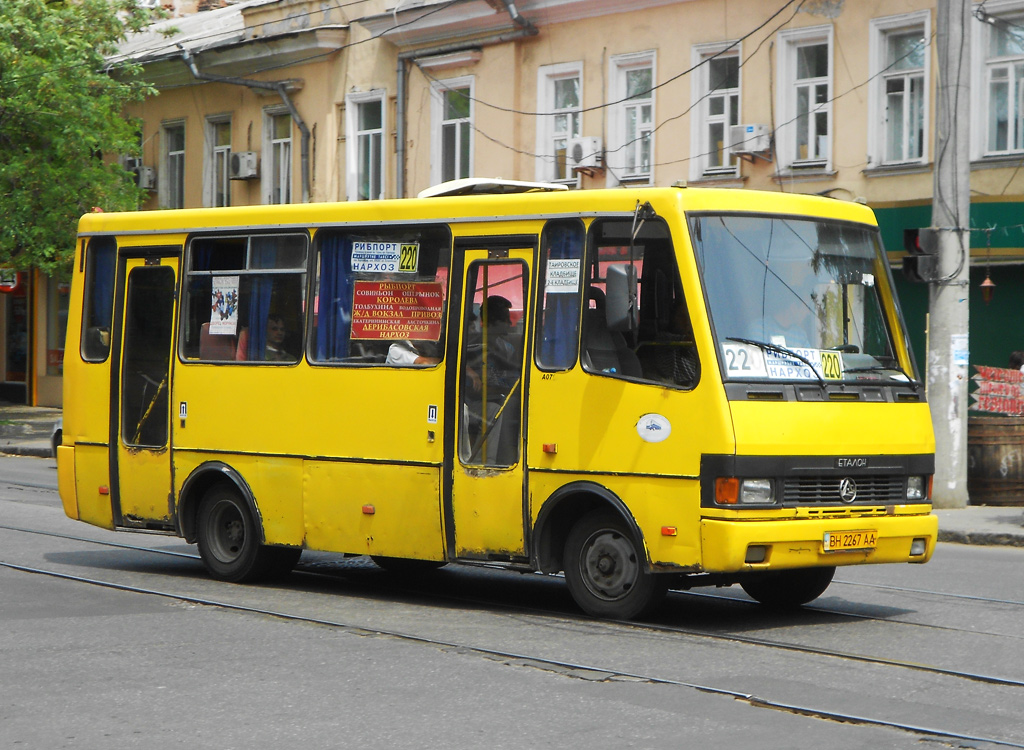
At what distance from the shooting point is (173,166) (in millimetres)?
35188

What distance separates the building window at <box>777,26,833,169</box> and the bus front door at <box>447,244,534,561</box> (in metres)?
13.4

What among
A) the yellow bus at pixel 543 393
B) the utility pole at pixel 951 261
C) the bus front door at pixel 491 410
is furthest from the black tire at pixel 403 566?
the utility pole at pixel 951 261

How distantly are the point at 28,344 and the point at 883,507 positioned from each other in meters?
33.1

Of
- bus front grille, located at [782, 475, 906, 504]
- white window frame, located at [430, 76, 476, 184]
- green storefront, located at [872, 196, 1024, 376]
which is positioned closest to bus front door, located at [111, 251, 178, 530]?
bus front grille, located at [782, 475, 906, 504]

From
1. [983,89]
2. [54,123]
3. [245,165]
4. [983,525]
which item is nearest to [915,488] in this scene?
[983,525]

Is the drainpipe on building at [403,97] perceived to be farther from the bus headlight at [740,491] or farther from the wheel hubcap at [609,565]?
the bus headlight at [740,491]

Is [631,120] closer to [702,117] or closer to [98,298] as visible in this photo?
[702,117]

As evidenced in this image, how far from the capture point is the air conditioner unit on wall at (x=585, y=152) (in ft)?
82.5

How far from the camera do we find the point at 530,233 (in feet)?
31.4

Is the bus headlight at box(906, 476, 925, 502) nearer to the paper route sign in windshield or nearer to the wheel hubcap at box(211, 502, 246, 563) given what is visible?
the paper route sign in windshield

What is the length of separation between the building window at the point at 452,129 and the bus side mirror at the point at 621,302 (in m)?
19.3

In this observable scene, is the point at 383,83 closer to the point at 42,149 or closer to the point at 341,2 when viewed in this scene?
the point at 341,2

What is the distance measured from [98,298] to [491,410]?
4144 millimetres

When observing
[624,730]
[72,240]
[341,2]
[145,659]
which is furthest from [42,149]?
[624,730]
